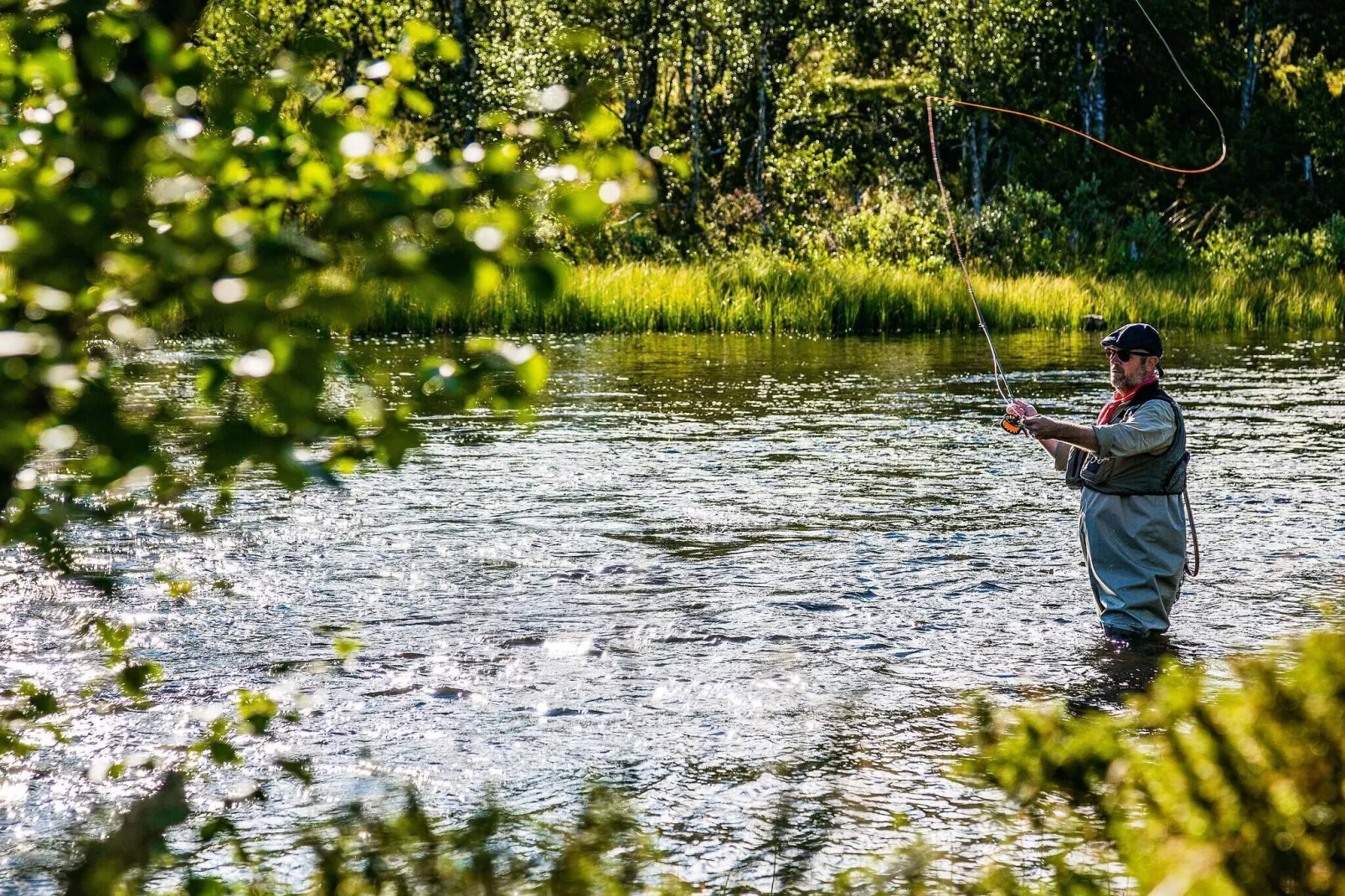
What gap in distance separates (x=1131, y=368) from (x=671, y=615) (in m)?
2.79

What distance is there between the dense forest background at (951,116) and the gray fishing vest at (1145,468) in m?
22.8

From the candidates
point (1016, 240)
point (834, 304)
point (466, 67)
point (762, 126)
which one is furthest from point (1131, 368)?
point (466, 67)

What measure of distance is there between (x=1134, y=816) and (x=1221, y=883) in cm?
331

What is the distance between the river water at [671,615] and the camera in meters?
5.89

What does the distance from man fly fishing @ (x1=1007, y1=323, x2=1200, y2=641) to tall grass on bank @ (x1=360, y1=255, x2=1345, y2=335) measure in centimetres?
1793

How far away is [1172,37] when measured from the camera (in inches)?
1521

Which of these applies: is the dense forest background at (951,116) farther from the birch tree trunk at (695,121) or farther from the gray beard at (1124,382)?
the gray beard at (1124,382)

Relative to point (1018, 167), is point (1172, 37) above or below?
above

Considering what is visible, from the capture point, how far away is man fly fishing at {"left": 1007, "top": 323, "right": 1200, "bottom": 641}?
730cm

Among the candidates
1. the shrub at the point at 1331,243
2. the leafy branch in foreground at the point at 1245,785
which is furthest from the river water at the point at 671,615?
the shrub at the point at 1331,243

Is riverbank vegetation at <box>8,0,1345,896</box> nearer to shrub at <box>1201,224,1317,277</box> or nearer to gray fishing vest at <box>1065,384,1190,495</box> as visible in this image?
gray fishing vest at <box>1065,384,1190,495</box>

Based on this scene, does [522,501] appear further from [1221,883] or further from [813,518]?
[1221,883]

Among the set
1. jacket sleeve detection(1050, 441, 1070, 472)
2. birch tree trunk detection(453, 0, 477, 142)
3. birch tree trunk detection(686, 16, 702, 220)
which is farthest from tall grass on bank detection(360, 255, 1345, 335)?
jacket sleeve detection(1050, 441, 1070, 472)

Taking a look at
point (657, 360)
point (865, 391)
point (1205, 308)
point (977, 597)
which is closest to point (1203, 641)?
point (977, 597)
